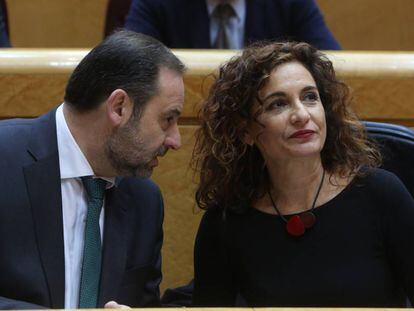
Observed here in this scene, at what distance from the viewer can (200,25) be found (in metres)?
1.61

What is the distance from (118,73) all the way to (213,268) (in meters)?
0.26

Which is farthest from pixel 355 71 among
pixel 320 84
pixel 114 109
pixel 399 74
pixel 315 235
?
pixel 114 109

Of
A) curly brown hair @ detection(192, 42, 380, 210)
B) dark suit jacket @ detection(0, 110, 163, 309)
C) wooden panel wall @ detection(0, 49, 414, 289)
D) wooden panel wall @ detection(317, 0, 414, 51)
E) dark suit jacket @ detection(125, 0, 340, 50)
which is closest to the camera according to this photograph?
dark suit jacket @ detection(0, 110, 163, 309)

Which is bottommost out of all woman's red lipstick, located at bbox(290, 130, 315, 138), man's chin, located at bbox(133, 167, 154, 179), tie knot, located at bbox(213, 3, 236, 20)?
tie knot, located at bbox(213, 3, 236, 20)

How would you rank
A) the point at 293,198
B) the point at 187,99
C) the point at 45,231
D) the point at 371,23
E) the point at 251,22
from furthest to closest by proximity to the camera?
the point at 371,23 < the point at 251,22 < the point at 187,99 < the point at 293,198 < the point at 45,231

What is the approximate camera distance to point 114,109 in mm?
982

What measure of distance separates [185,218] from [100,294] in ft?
0.94

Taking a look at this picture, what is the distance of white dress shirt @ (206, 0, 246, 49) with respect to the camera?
1.61 meters

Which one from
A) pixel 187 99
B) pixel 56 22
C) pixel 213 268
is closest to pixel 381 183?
pixel 213 268

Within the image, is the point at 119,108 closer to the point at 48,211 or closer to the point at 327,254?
the point at 48,211

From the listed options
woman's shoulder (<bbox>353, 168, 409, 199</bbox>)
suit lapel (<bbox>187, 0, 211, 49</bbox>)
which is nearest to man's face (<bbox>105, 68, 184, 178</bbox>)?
woman's shoulder (<bbox>353, 168, 409, 199</bbox>)

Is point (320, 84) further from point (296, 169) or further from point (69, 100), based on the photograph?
point (69, 100)

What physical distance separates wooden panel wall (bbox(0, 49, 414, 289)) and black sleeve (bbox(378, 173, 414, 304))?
0.24m

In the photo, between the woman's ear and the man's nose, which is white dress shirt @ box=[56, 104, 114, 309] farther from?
the woman's ear
